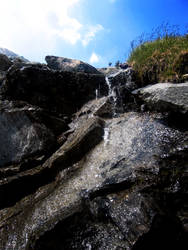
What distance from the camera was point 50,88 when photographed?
7.67 m

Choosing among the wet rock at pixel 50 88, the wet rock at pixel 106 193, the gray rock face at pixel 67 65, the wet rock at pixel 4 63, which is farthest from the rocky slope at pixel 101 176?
the gray rock face at pixel 67 65

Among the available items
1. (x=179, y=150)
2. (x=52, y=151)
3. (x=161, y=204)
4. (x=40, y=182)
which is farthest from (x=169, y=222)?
(x=52, y=151)

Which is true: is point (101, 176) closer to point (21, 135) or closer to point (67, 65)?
point (21, 135)

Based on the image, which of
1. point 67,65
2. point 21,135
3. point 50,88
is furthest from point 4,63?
point 21,135

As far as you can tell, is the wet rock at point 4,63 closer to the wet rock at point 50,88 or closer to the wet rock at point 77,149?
the wet rock at point 50,88

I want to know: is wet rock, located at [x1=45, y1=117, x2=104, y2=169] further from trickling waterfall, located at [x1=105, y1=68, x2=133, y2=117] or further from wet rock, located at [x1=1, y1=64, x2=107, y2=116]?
wet rock, located at [x1=1, y1=64, x2=107, y2=116]

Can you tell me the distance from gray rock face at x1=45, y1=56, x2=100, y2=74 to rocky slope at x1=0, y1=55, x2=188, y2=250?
11689mm

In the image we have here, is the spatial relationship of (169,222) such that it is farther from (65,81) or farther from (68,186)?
(65,81)

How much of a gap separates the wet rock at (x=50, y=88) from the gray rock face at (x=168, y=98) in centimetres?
323

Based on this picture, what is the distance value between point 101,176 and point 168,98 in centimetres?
270

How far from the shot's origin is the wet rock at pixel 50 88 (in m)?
7.45

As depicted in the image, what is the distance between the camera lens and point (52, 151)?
16.5 ft

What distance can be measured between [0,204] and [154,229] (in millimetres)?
3569

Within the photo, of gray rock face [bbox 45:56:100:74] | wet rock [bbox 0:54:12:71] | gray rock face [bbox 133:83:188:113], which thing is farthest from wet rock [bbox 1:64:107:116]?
gray rock face [bbox 45:56:100:74]
